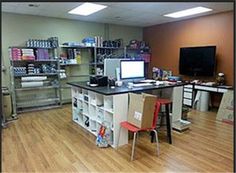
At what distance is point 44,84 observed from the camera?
5.38 metres

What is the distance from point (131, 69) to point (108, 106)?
879 millimetres

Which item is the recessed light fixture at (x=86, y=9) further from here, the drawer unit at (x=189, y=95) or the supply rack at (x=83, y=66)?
the drawer unit at (x=189, y=95)

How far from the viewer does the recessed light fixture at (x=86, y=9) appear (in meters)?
4.44

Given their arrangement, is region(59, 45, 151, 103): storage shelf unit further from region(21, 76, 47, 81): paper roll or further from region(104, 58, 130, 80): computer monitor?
region(104, 58, 130, 80): computer monitor

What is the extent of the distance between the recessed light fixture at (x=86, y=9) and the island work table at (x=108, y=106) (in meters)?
1.90

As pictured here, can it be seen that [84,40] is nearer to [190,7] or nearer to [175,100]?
[190,7]

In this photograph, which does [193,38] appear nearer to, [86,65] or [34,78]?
[86,65]

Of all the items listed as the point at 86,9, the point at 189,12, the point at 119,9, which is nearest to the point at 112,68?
the point at 119,9

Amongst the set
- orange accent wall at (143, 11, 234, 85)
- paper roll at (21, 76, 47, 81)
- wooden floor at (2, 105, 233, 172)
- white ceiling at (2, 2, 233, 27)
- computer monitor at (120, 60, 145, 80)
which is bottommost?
wooden floor at (2, 105, 233, 172)

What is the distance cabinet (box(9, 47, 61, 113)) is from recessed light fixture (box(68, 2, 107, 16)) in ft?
4.04

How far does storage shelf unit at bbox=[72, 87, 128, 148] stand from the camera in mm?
2955

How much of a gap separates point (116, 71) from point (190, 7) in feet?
7.91

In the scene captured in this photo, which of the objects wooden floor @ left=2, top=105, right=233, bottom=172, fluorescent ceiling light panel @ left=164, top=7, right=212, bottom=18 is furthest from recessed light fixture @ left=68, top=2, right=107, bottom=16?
wooden floor @ left=2, top=105, right=233, bottom=172

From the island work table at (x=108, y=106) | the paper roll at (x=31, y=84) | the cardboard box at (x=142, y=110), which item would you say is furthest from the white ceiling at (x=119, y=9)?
the cardboard box at (x=142, y=110)
